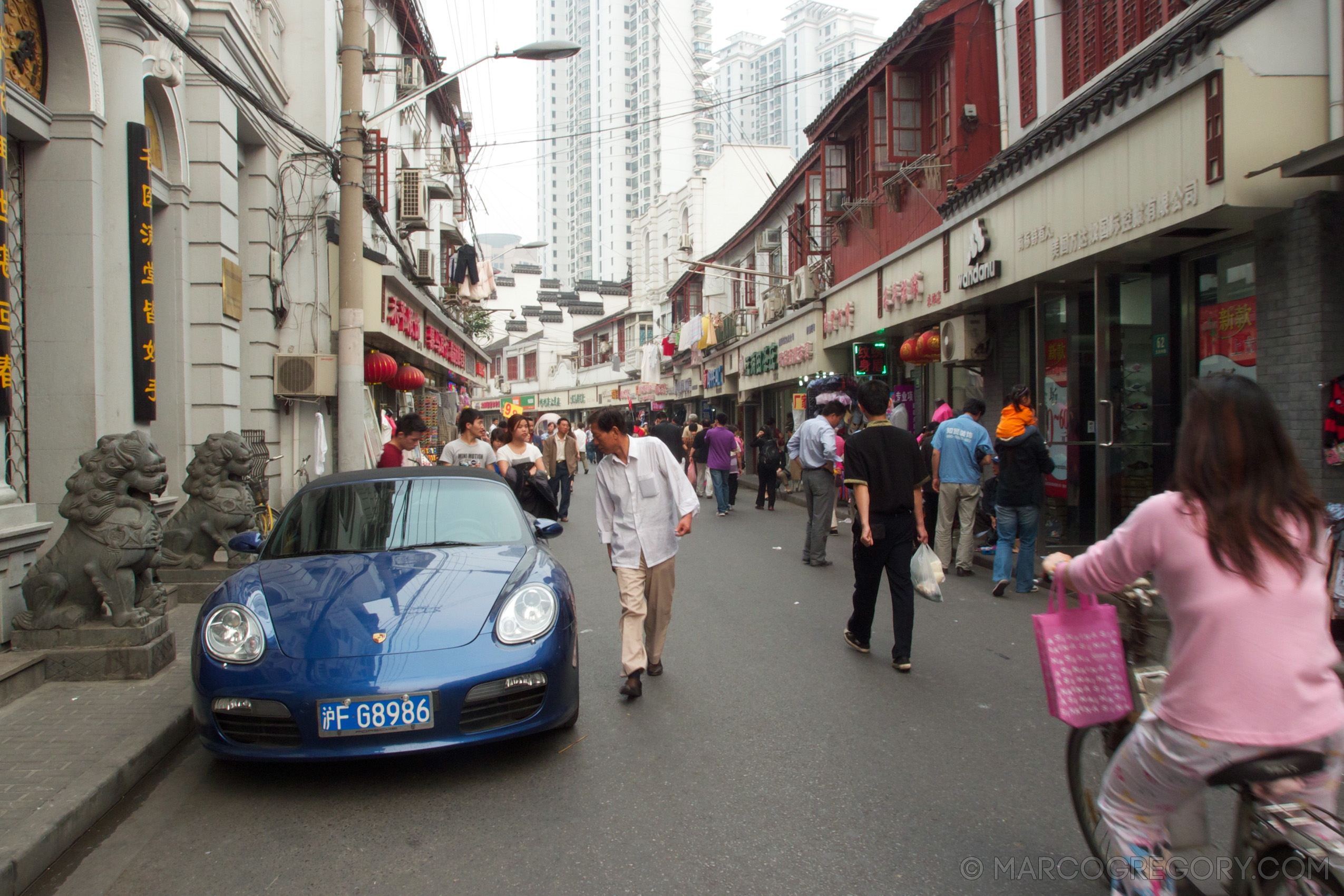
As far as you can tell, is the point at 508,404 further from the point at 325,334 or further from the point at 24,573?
the point at 24,573

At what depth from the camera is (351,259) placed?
9875 mm

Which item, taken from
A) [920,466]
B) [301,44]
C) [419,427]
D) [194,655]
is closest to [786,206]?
[301,44]

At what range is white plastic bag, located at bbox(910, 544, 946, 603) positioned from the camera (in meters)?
5.48

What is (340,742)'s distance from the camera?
3.89 metres

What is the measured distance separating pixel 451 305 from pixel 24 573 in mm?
24012

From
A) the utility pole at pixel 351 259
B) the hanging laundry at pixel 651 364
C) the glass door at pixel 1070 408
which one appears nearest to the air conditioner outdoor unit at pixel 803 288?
the glass door at pixel 1070 408

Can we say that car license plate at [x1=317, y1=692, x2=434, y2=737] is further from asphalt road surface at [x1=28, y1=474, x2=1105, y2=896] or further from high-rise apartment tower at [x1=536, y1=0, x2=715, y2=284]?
high-rise apartment tower at [x1=536, y1=0, x2=715, y2=284]

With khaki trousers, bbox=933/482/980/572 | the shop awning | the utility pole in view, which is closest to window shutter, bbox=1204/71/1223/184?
the shop awning

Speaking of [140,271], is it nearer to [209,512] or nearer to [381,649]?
[209,512]

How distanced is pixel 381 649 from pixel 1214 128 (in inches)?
288

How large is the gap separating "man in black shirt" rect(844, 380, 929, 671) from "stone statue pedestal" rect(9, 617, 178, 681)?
14.6ft

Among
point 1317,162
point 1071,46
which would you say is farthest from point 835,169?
point 1317,162

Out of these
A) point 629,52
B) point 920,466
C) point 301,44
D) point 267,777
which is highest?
point 629,52

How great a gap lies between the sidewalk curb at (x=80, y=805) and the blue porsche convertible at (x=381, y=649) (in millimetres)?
413
